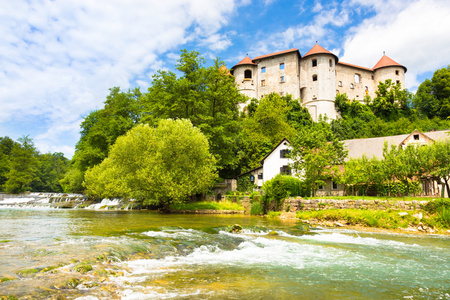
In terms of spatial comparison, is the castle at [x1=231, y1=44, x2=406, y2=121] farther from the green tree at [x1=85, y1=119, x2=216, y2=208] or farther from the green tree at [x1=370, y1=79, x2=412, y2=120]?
the green tree at [x1=85, y1=119, x2=216, y2=208]

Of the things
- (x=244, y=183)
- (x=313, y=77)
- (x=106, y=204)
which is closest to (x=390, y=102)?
(x=313, y=77)

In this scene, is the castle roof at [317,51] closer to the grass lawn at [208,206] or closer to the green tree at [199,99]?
the green tree at [199,99]

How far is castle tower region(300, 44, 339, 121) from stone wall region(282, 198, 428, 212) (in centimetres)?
4380

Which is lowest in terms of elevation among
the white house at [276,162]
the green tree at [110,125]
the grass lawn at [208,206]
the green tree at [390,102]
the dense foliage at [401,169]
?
the grass lawn at [208,206]

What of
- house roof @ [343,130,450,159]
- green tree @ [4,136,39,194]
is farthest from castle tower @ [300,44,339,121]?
green tree @ [4,136,39,194]

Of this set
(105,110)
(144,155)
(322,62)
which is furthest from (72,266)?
(322,62)

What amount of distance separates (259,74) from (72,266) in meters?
72.9

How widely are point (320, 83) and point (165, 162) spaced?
169 ft

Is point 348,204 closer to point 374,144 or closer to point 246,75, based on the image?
point 374,144

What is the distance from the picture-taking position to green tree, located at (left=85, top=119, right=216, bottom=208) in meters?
27.8

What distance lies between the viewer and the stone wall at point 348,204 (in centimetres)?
2144

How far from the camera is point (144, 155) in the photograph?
2916 cm

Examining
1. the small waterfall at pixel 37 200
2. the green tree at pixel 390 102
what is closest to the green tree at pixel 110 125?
the small waterfall at pixel 37 200

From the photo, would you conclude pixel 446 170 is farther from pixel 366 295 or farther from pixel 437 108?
pixel 437 108
